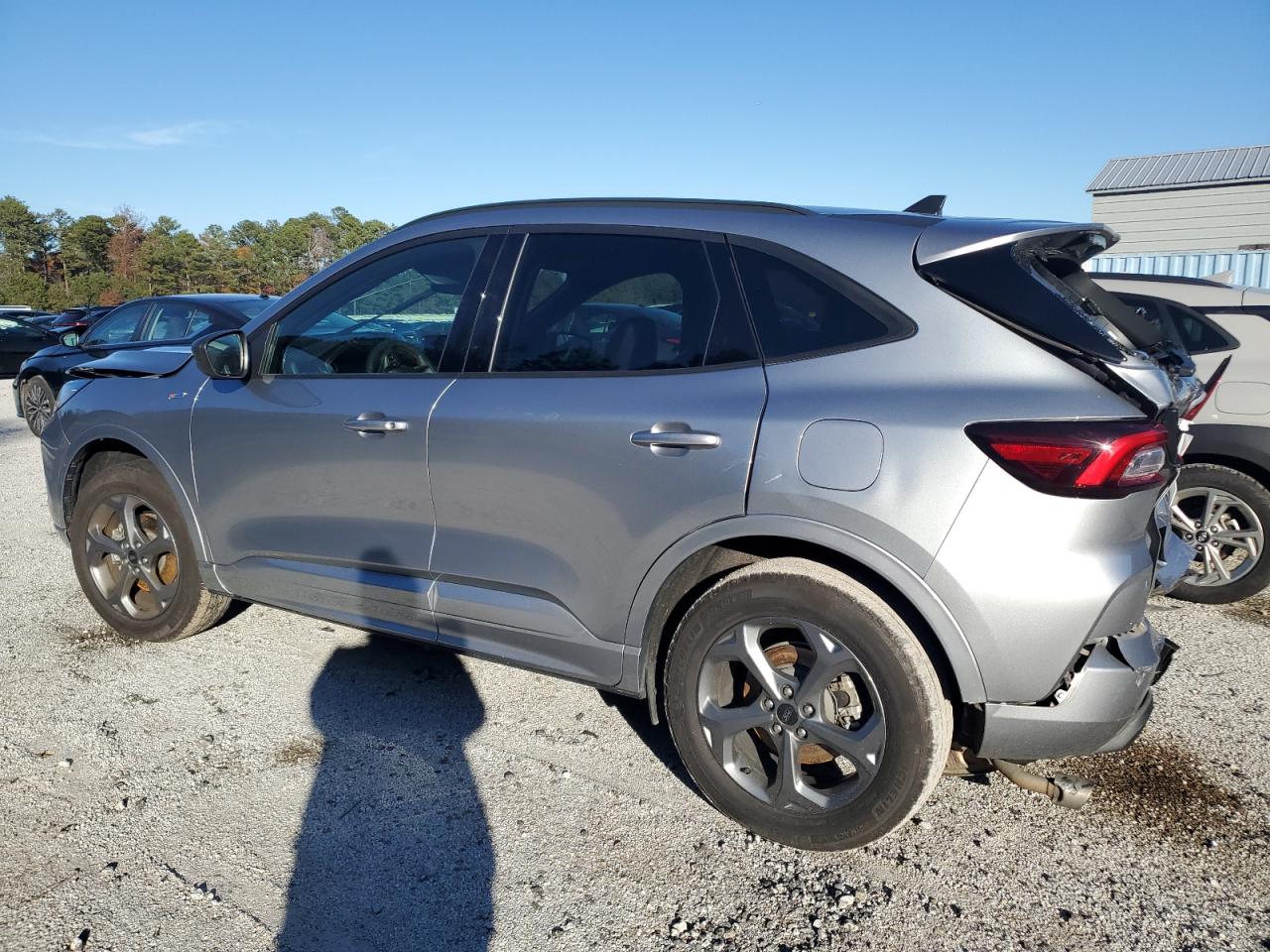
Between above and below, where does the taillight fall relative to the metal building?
below

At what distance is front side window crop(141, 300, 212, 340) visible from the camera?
8.48 meters

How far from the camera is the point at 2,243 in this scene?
56281mm

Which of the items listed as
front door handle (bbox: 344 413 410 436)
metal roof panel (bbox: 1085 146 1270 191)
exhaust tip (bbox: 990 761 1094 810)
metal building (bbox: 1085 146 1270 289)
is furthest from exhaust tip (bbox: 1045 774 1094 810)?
metal roof panel (bbox: 1085 146 1270 191)

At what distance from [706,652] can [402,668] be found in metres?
1.79

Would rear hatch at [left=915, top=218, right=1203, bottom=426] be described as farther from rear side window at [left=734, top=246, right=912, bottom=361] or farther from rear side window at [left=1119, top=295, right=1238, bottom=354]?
rear side window at [left=1119, top=295, right=1238, bottom=354]

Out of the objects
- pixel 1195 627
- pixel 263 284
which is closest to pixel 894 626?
pixel 1195 627

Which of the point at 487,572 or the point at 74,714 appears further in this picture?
the point at 74,714

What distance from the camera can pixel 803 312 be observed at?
257 centimetres

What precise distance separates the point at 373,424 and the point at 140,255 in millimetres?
63251

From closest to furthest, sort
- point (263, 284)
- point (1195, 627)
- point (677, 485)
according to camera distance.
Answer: point (677, 485)
point (1195, 627)
point (263, 284)

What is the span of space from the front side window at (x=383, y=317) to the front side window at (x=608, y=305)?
0.29m

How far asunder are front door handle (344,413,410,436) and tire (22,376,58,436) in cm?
920

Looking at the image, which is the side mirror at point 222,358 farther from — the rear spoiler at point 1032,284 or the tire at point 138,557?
the rear spoiler at point 1032,284

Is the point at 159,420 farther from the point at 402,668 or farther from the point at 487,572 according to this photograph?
the point at 487,572
